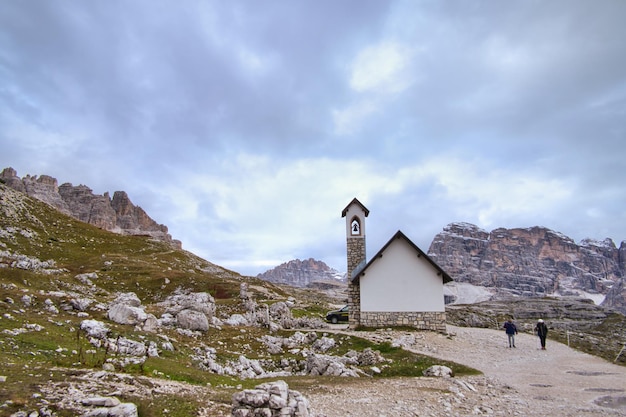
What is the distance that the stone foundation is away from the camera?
33.3 meters

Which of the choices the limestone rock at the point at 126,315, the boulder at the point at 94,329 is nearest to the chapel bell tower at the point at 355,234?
the limestone rock at the point at 126,315

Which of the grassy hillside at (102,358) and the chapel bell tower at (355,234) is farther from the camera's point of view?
the chapel bell tower at (355,234)

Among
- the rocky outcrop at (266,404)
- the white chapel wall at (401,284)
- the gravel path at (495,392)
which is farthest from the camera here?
the white chapel wall at (401,284)

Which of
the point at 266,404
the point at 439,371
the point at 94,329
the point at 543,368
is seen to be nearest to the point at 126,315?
the point at 94,329

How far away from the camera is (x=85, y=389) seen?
398 inches

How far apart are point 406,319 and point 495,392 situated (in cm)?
1806

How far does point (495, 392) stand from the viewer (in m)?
15.8

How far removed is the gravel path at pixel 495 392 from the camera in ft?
42.7

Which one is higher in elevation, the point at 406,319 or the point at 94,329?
the point at 406,319

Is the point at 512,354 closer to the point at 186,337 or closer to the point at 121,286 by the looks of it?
the point at 186,337

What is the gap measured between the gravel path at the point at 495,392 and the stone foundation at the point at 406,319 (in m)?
8.06

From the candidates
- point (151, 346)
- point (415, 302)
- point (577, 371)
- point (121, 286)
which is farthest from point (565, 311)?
point (151, 346)

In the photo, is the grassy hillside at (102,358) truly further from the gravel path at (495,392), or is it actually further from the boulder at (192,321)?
the gravel path at (495,392)

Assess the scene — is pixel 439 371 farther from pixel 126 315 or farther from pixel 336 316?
pixel 336 316
